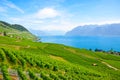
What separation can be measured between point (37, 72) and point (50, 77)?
2764 millimetres

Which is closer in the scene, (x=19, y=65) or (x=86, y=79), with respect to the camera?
(x=19, y=65)

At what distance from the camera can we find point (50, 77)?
3575 centimetres

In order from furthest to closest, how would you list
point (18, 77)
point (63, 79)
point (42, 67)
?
1. point (42, 67)
2. point (63, 79)
3. point (18, 77)

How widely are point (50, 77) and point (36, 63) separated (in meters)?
8.17

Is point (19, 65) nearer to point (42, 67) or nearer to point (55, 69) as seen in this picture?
point (42, 67)

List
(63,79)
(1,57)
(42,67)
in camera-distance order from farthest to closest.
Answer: (42,67) < (1,57) < (63,79)

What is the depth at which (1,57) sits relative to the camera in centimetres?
3969

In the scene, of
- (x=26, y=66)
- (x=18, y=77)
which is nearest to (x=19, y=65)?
(x=26, y=66)

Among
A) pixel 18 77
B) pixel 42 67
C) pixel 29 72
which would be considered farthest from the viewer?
pixel 42 67

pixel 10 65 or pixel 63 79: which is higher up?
pixel 10 65

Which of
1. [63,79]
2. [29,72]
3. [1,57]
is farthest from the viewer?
[1,57]

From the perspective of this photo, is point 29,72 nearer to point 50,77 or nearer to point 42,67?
point 50,77

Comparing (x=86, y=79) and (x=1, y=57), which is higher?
(x=1, y=57)

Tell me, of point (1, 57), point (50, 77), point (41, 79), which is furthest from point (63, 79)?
point (1, 57)
